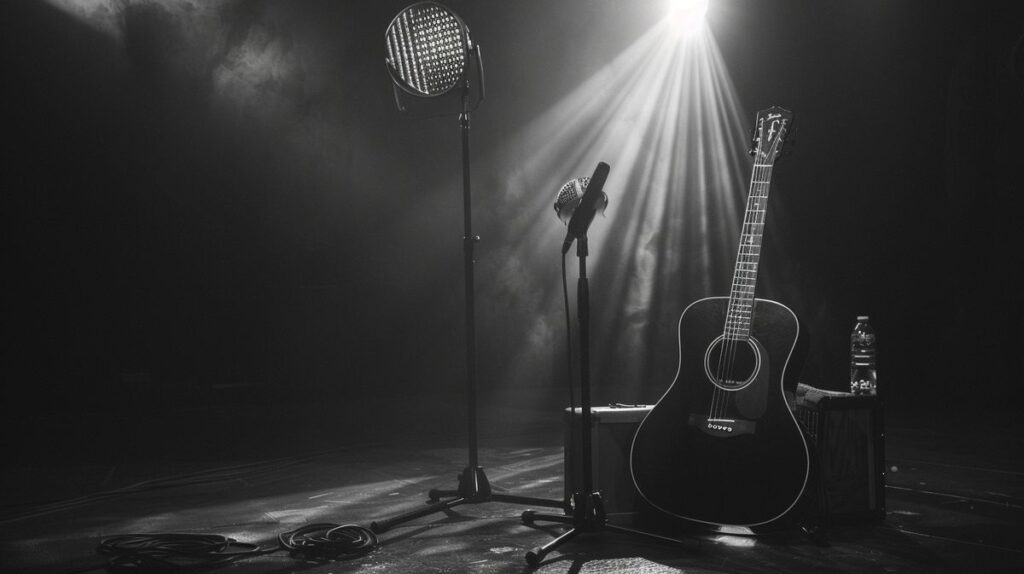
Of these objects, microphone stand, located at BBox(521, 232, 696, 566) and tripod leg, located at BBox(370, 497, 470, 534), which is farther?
tripod leg, located at BBox(370, 497, 470, 534)

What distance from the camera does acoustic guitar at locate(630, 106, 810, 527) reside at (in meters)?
2.38

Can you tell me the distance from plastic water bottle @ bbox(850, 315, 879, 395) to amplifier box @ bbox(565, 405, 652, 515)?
0.97 meters

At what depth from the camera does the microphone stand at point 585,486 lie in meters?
2.23

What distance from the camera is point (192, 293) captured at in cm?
639

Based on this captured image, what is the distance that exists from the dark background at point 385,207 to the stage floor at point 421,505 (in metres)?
1.37

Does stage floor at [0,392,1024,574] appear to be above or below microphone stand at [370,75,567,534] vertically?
below

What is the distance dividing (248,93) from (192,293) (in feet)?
5.99

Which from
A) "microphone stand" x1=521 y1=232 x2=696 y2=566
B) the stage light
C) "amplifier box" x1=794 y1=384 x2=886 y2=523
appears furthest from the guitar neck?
the stage light

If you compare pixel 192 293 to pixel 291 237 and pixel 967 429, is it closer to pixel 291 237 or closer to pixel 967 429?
pixel 291 237

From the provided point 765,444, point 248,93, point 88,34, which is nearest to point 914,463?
point 765,444

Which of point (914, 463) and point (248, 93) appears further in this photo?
point (248, 93)

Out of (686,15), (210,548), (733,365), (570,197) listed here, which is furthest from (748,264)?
(686,15)

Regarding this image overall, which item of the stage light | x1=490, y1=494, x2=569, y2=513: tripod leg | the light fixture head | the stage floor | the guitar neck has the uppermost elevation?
the stage light

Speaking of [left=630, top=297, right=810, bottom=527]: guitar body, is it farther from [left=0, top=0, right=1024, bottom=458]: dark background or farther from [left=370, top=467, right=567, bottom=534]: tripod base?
[left=0, top=0, right=1024, bottom=458]: dark background
